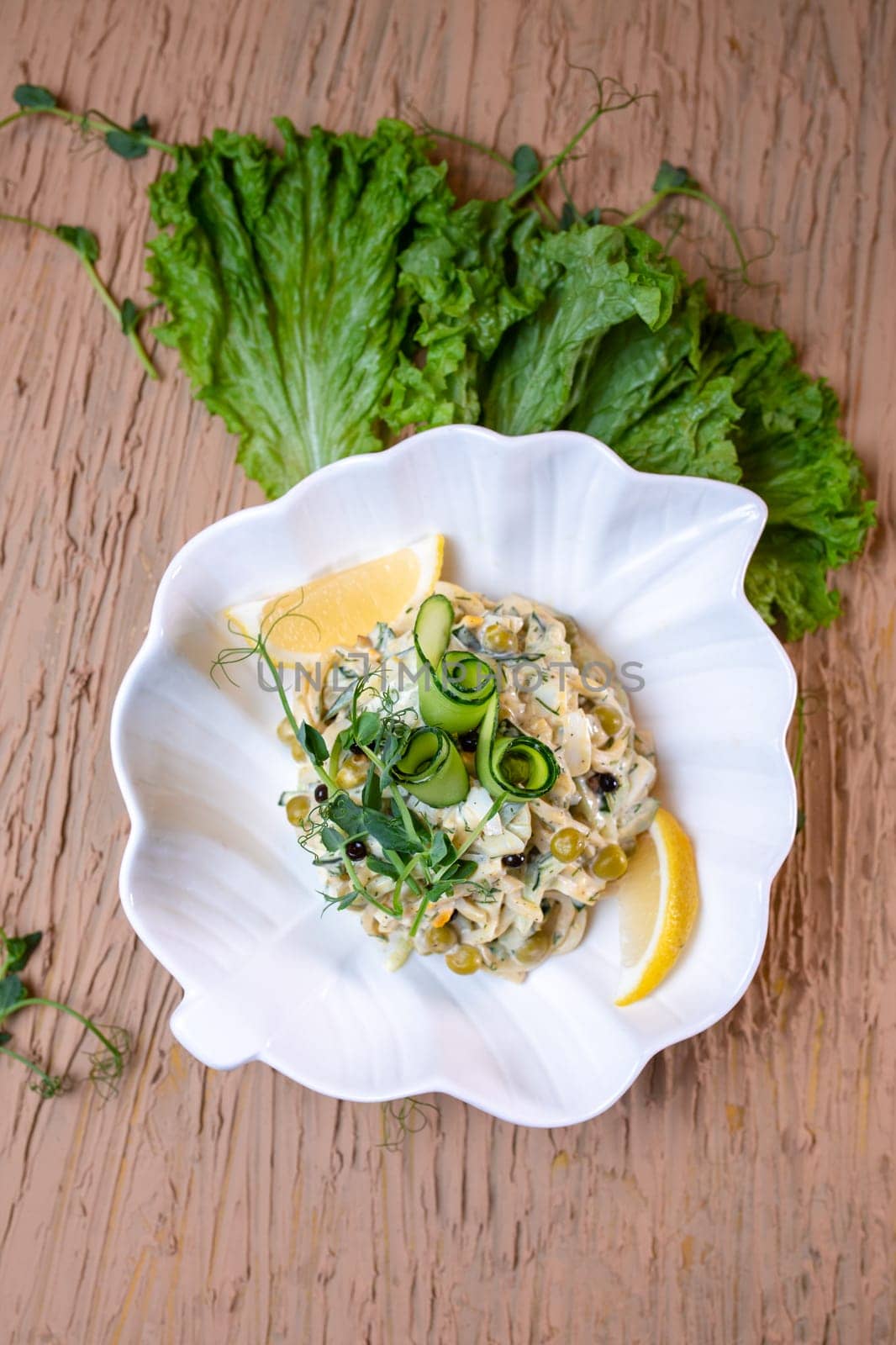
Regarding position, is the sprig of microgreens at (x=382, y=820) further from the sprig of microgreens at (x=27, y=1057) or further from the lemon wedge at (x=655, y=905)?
the sprig of microgreens at (x=27, y=1057)

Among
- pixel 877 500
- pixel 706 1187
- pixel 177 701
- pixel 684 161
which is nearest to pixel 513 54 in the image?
pixel 684 161

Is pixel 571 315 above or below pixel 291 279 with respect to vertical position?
above

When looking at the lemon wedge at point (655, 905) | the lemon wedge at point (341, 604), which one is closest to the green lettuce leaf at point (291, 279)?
the lemon wedge at point (341, 604)

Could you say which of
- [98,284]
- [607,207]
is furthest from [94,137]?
[607,207]

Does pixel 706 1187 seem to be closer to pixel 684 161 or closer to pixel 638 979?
pixel 638 979

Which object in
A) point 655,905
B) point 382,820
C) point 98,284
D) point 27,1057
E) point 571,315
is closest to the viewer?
point 382,820

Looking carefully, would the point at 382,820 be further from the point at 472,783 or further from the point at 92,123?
the point at 92,123
